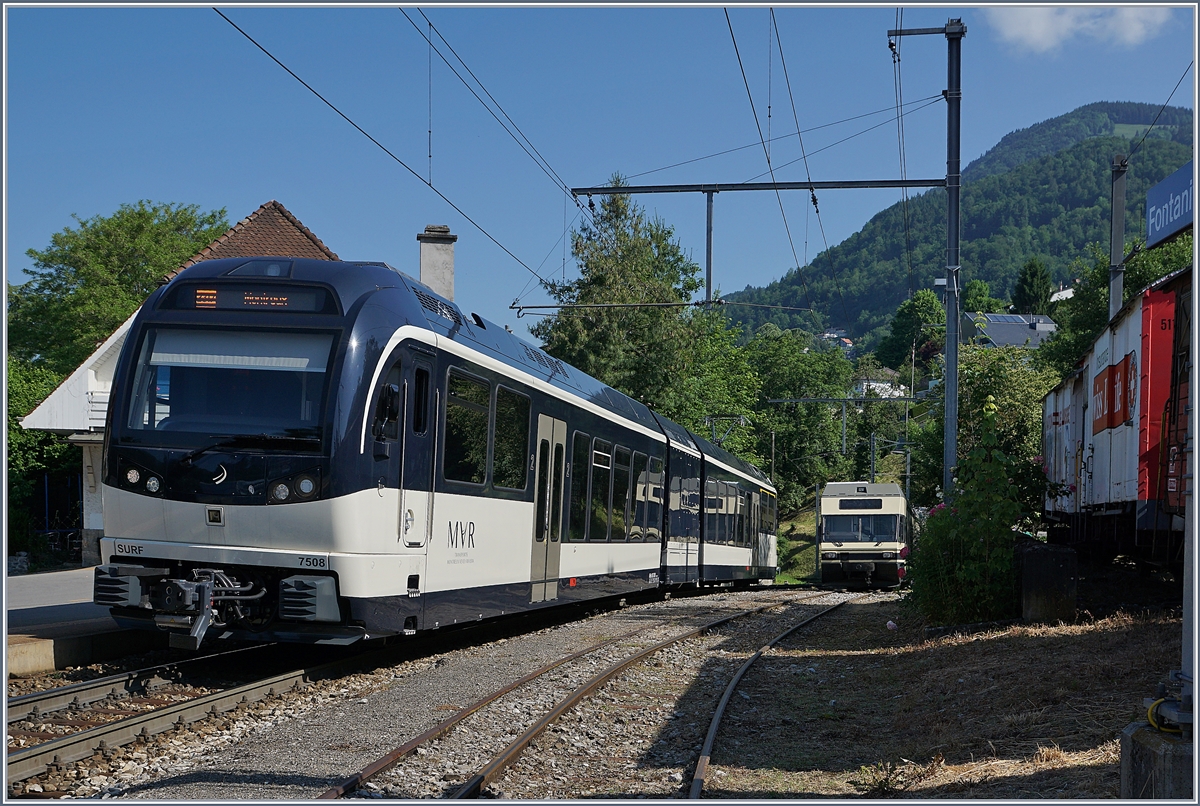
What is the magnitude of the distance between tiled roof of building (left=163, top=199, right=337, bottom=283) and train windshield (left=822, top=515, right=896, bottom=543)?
15.5 meters

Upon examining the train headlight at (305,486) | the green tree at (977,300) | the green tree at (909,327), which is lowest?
the train headlight at (305,486)

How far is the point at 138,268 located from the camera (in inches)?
1788

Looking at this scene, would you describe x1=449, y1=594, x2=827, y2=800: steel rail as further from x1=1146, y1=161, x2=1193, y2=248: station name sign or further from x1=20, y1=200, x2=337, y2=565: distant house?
x1=20, y1=200, x2=337, y2=565: distant house

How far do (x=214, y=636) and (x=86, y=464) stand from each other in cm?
1969

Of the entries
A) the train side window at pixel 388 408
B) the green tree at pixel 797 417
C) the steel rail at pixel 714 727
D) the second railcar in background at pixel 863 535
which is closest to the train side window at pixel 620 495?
the steel rail at pixel 714 727

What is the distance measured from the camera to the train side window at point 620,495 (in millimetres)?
16188

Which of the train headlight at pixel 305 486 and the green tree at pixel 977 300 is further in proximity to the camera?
the green tree at pixel 977 300

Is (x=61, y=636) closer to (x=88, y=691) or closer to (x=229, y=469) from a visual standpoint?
(x=88, y=691)

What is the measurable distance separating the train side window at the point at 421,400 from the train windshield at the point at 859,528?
23.1m

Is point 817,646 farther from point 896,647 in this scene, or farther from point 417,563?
point 417,563

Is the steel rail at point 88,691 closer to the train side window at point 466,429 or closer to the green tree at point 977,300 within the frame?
the train side window at point 466,429

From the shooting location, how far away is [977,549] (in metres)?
13.3

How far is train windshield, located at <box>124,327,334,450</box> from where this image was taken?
349 inches

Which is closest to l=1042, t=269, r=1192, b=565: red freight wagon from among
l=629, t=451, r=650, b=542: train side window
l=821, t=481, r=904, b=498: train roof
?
l=629, t=451, r=650, b=542: train side window
